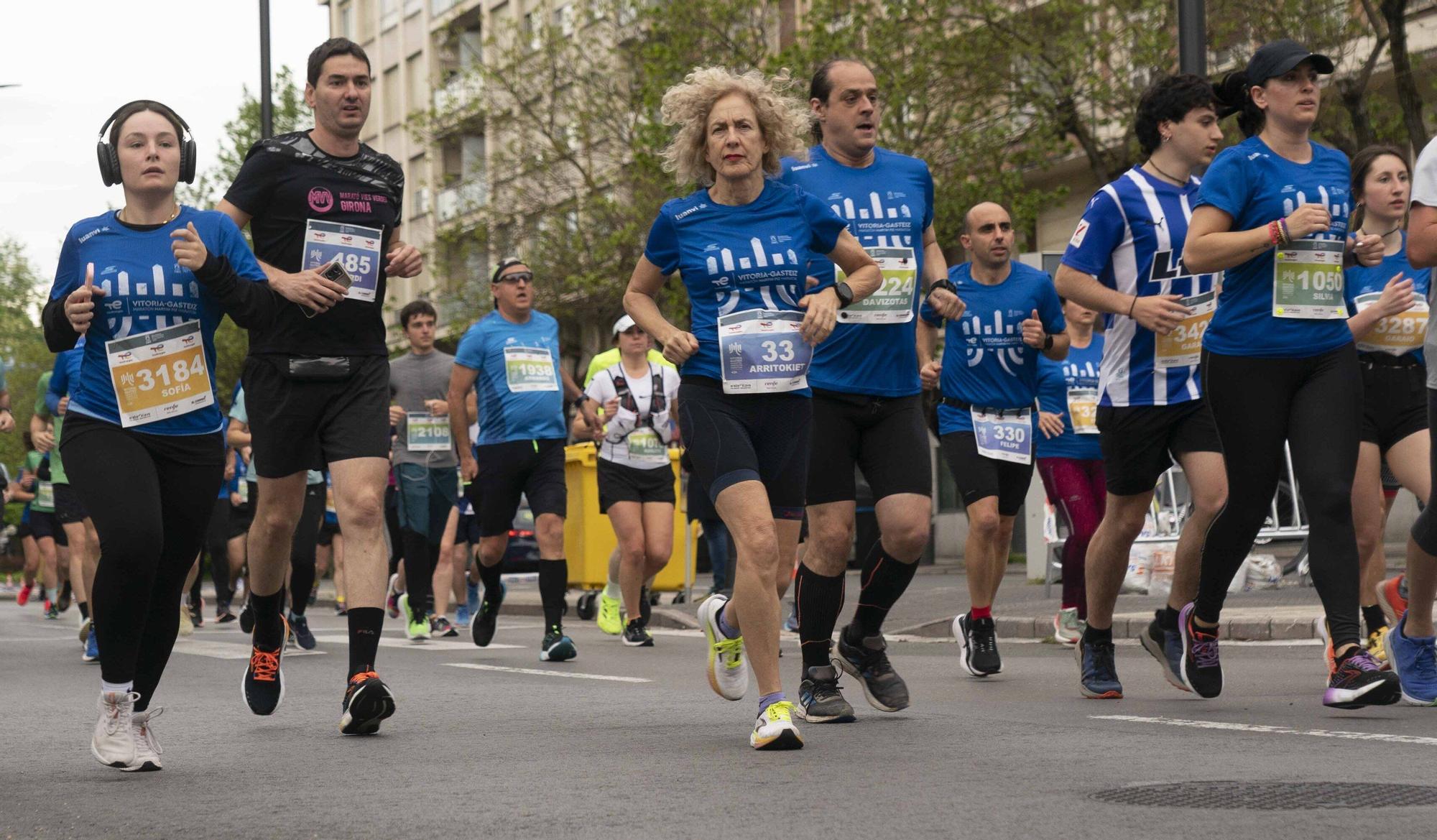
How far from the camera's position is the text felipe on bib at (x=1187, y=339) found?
25.5 ft

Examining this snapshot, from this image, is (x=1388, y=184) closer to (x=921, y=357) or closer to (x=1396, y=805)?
(x=921, y=357)

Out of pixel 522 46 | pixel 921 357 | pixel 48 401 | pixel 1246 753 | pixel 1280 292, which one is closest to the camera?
pixel 1246 753

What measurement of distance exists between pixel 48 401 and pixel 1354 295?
25.2 feet

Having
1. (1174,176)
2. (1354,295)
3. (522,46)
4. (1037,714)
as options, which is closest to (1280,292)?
(1174,176)

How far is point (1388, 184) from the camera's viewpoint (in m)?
8.20

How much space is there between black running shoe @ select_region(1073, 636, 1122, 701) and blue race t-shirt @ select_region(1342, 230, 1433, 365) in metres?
1.71

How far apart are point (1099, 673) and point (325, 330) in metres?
3.19

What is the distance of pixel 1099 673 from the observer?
803 centimetres

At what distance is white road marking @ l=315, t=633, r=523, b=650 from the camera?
1277cm

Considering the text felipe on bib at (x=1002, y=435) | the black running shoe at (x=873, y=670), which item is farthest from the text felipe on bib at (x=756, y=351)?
the text felipe on bib at (x=1002, y=435)

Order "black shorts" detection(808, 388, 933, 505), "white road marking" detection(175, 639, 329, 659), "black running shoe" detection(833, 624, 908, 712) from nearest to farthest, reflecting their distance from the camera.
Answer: "black shorts" detection(808, 388, 933, 505) → "black running shoe" detection(833, 624, 908, 712) → "white road marking" detection(175, 639, 329, 659)

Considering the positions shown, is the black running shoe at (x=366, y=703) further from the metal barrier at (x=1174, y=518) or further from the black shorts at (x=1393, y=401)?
the metal barrier at (x=1174, y=518)

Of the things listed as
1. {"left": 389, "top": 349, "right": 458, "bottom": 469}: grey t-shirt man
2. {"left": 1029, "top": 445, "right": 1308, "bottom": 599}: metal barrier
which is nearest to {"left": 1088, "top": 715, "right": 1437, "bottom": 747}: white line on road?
{"left": 389, "top": 349, "right": 458, "bottom": 469}: grey t-shirt man

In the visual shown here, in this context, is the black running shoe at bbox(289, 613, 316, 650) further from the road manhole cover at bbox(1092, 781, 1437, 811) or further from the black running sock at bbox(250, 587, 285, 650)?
the road manhole cover at bbox(1092, 781, 1437, 811)
